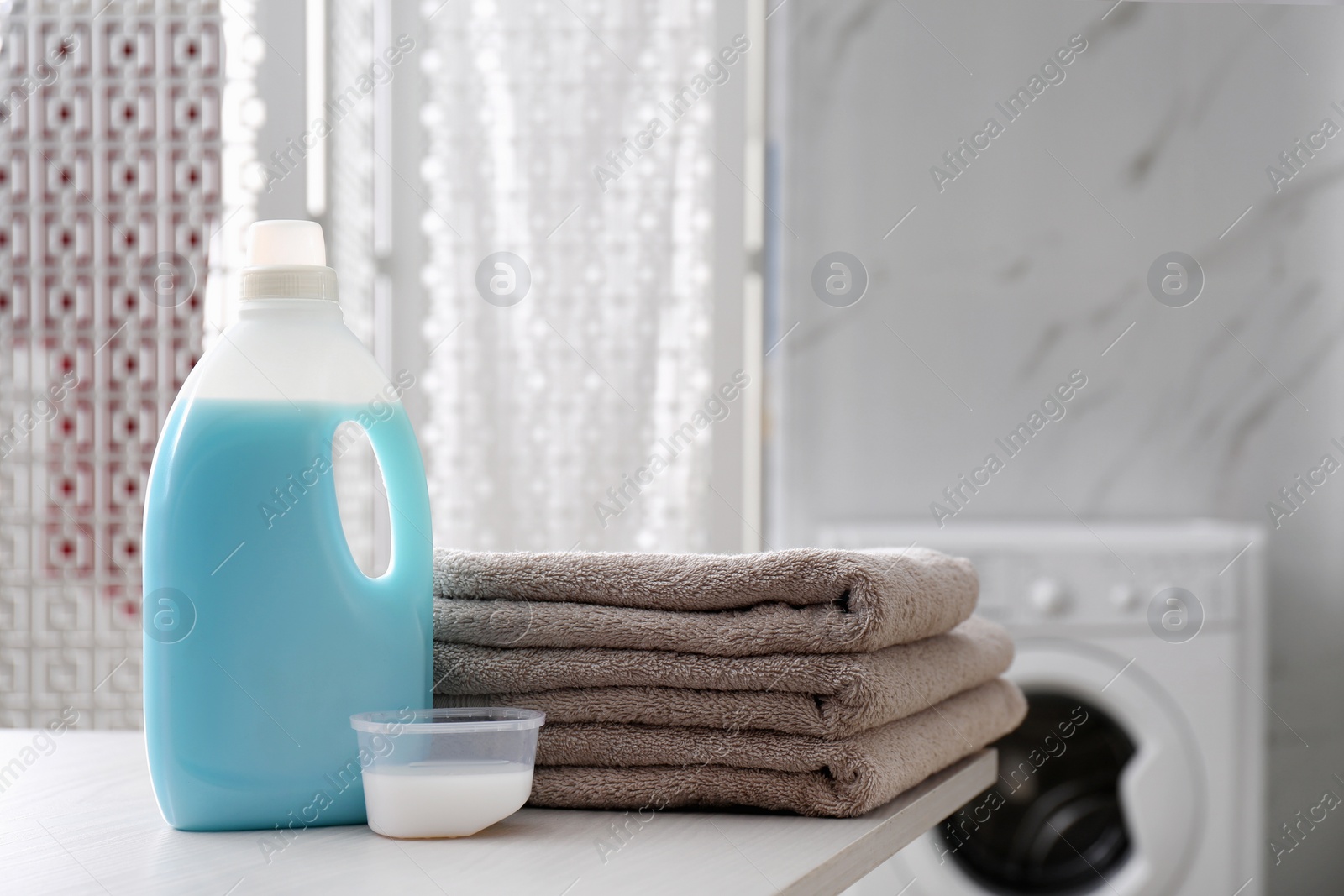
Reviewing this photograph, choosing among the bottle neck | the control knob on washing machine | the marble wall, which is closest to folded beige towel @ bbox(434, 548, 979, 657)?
the bottle neck

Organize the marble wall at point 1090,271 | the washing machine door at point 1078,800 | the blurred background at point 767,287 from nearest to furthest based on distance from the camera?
1. the washing machine door at point 1078,800
2. the blurred background at point 767,287
3. the marble wall at point 1090,271

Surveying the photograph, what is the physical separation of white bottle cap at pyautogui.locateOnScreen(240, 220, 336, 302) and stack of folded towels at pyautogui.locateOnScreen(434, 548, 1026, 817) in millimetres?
143

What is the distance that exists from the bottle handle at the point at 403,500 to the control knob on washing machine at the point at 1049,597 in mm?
1230

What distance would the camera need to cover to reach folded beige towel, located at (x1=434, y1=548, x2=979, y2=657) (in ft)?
1.52

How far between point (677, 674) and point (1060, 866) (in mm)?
1263

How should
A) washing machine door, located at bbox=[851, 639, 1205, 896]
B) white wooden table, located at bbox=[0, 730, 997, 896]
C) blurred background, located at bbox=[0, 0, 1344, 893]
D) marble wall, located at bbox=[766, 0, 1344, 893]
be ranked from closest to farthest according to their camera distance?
white wooden table, located at bbox=[0, 730, 997, 896]
washing machine door, located at bbox=[851, 639, 1205, 896]
blurred background, located at bbox=[0, 0, 1344, 893]
marble wall, located at bbox=[766, 0, 1344, 893]

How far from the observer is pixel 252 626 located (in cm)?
42

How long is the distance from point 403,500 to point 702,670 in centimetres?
14

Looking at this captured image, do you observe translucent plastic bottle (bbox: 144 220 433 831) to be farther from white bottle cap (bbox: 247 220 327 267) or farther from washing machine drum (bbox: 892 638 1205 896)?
washing machine drum (bbox: 892 638 1205 896)

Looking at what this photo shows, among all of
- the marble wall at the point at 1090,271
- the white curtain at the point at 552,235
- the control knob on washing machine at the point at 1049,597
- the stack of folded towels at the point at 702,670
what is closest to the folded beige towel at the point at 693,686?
the stack of folded towels at the point at 702,670

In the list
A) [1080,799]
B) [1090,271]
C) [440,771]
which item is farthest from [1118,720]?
[440,771]

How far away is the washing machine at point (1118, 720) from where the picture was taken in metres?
1.48

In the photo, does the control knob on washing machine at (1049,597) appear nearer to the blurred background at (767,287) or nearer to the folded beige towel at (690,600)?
the blurred background at (767,287)

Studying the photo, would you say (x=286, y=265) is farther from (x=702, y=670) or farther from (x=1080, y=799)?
(x=1080, y=799)
